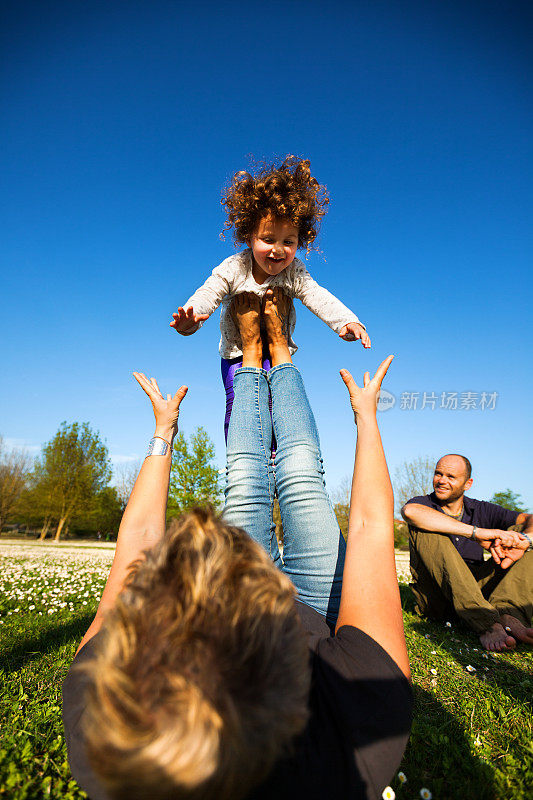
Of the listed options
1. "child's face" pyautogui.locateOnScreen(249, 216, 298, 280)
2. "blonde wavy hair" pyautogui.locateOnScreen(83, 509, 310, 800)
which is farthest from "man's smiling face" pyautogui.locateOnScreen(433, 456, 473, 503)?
"blonde wavy hair" pyautogui.locateOnScreen(83, 509, 310, 800)

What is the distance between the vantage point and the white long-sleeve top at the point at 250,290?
3.57m

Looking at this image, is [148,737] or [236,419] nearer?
[148,737]

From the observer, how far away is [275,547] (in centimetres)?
254

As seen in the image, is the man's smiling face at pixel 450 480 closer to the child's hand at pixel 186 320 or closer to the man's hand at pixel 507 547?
the man's hand at pixel 507 547

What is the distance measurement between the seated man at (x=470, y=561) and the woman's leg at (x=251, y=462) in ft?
7.75

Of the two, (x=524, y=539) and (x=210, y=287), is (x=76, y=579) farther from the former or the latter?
(x=524, y=539)

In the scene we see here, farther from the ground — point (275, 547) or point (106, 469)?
point (106, 469)

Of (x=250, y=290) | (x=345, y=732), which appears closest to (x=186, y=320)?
(x=250, y=290)

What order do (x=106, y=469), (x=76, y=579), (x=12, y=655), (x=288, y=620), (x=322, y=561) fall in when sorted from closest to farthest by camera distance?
(x=288, y=620), (x=322, y=561), (x=12, y=655), (x=76, y=579), (x=106, y=469)

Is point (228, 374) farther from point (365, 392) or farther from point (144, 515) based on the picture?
point (144, 515)

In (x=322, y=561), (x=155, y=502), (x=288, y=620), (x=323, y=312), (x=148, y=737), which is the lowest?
(x=148, y=737)

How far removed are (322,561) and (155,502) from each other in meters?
0.84

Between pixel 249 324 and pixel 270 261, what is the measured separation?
0.69 metres

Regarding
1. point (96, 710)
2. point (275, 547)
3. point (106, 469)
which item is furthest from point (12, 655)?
point (106, 469)
